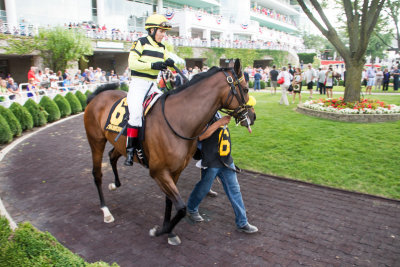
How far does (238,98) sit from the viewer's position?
3801mm

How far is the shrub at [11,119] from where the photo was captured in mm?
9789

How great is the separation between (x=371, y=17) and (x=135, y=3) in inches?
1186

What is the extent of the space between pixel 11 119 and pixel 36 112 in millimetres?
2030

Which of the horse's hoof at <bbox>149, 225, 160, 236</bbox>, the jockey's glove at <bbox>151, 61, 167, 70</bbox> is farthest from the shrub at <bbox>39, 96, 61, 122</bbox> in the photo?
the jockey's glove at <bbox>151, 61, 167, 70</bbox>

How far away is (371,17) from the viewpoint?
1110cm

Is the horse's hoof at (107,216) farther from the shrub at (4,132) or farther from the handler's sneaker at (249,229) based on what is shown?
the shrub at (4,132)

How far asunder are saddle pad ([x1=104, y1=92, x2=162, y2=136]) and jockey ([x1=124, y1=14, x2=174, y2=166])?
118 millimetres

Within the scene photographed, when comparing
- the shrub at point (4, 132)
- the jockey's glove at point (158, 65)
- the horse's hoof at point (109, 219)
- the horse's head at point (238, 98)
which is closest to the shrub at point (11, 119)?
the shrub at point (4, 132)

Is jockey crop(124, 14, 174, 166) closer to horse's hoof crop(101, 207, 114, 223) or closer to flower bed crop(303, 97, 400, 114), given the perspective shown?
horse's hoof crop(101, 207, 114, 223)

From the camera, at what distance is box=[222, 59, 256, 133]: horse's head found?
3799mm

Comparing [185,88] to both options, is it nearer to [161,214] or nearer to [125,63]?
[161,214]

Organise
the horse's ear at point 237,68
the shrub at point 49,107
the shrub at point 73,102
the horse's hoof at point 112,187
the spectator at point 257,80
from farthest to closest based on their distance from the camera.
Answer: the spectator at point 257,80, the shrub at point 73,102, the shrub at point 49,107, the horse's hoof at point 112,187, the horse's ear at point 237,68

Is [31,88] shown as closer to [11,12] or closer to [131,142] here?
[131,142]

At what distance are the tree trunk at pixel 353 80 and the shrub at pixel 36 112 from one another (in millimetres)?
12717
